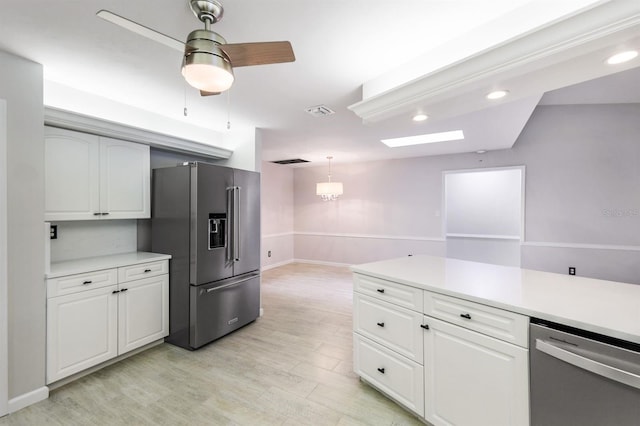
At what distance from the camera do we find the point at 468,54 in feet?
5.84

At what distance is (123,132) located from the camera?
269 centimetres

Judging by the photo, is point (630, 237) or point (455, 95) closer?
point (455, 95)

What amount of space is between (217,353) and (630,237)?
594 centimetres

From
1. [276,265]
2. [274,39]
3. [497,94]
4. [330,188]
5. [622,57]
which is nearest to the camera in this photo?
[622,57]

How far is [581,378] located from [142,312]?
3.24 m

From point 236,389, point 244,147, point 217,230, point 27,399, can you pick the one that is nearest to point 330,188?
point 244,147

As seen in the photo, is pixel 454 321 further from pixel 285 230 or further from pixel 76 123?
pixel 285 230

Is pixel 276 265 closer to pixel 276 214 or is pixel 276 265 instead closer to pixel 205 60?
pixel 276 214

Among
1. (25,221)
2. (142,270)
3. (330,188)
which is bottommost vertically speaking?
(142,270)

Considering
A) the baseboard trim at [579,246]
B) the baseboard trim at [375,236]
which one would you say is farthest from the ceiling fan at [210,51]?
the baseboard trim at [579,246]

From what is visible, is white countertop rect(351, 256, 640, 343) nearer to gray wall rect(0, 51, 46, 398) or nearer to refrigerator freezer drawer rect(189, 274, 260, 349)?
refrigerator freezer drawer rect(189, 274, 260, 349)

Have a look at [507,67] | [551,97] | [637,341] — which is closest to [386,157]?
[551,97]

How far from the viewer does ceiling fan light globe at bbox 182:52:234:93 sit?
4.23 feet

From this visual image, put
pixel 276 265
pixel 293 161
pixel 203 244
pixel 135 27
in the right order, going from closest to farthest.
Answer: pixel 135 27 → pixel 203 244 → pixel 293 161 → pixel 276 265
